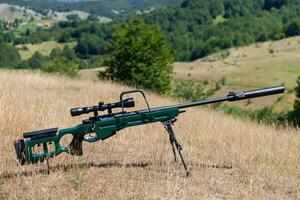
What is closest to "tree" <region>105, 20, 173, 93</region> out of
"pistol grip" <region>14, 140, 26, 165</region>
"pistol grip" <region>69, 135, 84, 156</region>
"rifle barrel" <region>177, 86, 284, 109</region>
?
"rifle barrel" <region>177, 86, 284, 109</region>

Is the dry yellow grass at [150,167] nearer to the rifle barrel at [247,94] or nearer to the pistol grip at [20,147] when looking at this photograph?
the pistol grip at [20,147]

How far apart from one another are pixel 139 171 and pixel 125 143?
1574mm

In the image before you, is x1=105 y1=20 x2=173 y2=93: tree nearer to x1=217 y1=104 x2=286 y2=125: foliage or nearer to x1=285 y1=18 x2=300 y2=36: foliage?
x1=217 y1=104 x2=286 y2=125: foliage

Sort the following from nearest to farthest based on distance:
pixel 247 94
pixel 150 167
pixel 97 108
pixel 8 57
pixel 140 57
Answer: pixel 97 108 → pixel 247 94 → pixel 150 167 → pixel 140 57 → pixel 8 57

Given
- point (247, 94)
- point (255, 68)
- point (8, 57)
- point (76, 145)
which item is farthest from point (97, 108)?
point (8, 57)

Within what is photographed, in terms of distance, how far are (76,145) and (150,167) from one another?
3.45 ft

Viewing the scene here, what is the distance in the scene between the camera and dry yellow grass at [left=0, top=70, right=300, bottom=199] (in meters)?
5.27

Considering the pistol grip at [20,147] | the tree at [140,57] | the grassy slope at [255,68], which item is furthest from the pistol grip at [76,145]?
the grassy slope at [255,68]

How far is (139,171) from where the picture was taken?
595 centimetres

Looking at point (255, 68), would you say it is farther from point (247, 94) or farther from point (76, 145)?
point (76, 145)

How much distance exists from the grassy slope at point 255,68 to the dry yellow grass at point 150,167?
290 ft

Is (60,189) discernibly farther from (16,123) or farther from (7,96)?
(7,96)

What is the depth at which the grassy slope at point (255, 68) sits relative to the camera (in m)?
107

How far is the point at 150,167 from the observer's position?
6.18 metres
